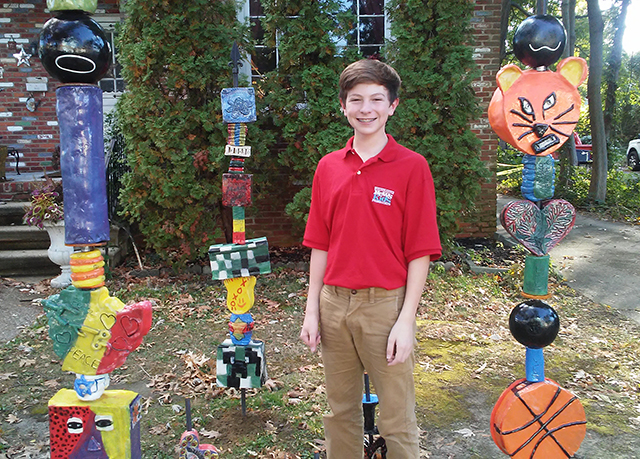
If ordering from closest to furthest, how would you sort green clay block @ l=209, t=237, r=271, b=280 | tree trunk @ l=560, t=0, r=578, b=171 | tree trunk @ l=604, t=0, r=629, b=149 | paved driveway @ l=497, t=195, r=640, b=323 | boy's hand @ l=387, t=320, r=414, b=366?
boy's hand @ l=387, t=320, r=414, b=366, green clay block @ l=209, t=237, r=271, b=280, paved driveway @ l=497, t=195, r=640, b=323, tree trunk @ l=560, t=0, r=578, b=171, tree trunk @ l=604, t=0, r=629, b=149

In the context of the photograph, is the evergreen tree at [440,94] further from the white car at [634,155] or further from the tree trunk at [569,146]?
the white car at [634,155]

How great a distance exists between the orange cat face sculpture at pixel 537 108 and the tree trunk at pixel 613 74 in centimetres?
1147

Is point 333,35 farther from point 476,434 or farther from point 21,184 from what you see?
point 21,184

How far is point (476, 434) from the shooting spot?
3.14 metres

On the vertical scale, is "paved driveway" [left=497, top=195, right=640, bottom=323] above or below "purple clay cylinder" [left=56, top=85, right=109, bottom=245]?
below

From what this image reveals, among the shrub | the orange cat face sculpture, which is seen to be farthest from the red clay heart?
the shrub

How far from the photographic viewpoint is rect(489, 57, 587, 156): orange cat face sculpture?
2264mm

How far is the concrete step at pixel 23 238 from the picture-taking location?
21.9 ft

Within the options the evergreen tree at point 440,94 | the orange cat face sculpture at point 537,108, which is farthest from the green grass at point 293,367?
the orange cat face sculpture at point 537,108

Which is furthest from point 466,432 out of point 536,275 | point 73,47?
point 73,47

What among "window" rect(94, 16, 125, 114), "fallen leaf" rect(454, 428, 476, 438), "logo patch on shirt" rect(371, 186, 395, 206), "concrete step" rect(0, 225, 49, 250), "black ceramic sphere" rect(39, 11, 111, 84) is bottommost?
"fallen leaf" rect(454, 428, 476, 438)

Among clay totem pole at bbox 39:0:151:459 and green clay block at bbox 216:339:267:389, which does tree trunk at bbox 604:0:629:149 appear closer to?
green clay block at bbox 216:339:267:389

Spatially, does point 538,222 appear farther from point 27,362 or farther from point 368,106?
point 27,362

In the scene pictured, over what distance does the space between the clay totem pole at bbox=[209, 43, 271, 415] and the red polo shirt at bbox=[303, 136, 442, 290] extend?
1.02 m
